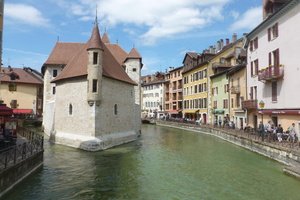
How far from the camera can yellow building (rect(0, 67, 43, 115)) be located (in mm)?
59094

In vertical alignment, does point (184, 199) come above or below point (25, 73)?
below

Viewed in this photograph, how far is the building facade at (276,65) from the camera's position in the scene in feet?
80.9

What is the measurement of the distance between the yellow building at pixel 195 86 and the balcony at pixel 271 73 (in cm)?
2563

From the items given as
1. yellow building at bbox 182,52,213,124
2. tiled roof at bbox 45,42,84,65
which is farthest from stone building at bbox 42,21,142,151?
yellow building at bbox 182,52,213,124

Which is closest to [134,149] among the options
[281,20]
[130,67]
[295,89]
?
[295,89]

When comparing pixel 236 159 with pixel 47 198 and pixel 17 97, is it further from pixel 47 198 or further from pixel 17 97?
pixel 17 97

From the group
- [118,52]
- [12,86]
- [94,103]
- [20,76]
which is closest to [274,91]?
[94,103]

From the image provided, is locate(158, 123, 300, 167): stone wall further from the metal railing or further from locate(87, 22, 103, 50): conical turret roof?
locate(87, 22, 103, 50): conical turret roof

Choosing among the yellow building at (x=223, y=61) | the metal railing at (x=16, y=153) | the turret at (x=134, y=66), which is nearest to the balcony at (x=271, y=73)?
the yellow building at (x=223, y=61)

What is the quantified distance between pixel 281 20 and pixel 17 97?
48253 mm

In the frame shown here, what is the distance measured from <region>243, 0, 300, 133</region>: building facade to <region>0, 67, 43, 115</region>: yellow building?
137ft

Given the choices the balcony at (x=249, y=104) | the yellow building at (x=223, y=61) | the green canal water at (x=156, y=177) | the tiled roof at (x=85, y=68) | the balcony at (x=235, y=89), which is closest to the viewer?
the green canal water at (x=156, y=177)

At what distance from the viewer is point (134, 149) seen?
27.0 meters

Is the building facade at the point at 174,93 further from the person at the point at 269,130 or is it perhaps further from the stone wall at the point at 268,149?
the person at the point at 269,130
